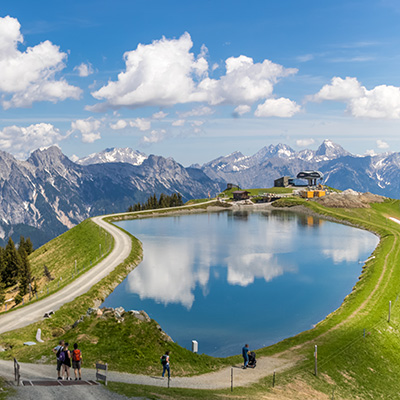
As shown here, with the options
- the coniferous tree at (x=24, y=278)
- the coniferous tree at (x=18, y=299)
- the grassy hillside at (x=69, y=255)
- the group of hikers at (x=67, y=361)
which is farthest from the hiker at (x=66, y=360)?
the coniferous tree at (x=24, y=278)

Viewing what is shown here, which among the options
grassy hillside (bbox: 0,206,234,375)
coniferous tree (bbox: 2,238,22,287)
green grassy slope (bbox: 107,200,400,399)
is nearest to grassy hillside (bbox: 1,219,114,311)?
coniferous tree (bbox: 2,238,22,287)

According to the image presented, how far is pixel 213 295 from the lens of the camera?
72.9 metres

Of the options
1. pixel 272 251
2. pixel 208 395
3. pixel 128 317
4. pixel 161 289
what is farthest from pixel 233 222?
pixel 208 395

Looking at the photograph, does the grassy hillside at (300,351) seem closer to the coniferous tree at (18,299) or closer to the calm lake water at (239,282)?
the calm lake water at (239,282)

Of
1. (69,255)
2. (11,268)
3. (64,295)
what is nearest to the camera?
(64,295)

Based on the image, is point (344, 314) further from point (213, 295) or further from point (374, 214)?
point (374, 214)

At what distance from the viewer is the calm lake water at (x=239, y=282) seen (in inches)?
2281

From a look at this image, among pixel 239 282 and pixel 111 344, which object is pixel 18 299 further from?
pixel 111 344

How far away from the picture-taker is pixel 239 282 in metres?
81.1

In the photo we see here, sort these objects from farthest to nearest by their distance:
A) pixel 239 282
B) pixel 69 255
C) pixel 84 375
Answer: pixel 69 255 < pixel 239 282 < pixel 84 375

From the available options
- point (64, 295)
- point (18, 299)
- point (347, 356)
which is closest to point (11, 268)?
point (18, 299)

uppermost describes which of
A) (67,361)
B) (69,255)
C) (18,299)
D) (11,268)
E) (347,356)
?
(67,361)

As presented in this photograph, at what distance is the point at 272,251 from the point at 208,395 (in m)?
84.3

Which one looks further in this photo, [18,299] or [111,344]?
[18,299]
